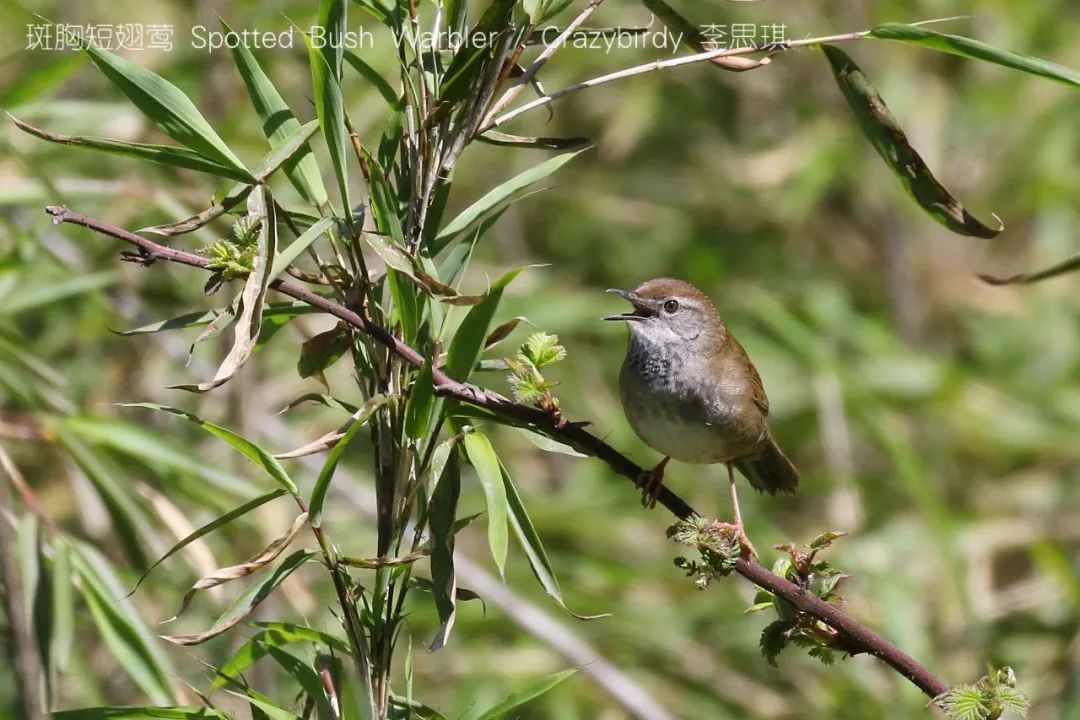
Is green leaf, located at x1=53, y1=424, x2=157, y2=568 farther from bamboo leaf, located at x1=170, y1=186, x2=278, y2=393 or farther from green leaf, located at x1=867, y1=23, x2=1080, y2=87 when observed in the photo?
green leaf, located at x1=867, y1=23, x2=1080, y2=87

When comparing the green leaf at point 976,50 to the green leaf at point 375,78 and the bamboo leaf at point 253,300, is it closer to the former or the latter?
the green leaf at point 375,78

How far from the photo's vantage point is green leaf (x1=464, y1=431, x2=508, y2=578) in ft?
5.93

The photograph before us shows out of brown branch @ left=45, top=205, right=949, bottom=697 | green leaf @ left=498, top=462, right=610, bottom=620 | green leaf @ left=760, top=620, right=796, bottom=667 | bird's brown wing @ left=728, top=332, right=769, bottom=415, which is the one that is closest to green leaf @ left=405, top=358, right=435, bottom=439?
brown branch @ left=45, top=205, right=949, bottom=697

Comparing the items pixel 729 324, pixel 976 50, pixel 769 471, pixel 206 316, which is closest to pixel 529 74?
pixel 206 316

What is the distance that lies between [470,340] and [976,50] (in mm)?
978

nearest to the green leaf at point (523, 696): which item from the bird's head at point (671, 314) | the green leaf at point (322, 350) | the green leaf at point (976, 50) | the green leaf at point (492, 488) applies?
the green leaf at point (492, 488)

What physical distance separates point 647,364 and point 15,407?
232 cm

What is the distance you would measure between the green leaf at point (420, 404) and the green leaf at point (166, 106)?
1.29ft

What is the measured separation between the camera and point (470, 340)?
6.30ft

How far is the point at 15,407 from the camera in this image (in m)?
4.46

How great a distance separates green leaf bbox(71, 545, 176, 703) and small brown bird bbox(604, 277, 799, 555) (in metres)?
1.30

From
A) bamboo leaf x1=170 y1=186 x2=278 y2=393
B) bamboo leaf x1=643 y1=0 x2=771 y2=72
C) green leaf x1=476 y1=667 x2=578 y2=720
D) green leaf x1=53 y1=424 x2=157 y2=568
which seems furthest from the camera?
green leaf x1=53 y1=424 x2=157 y2=568

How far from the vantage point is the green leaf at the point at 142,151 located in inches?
70.7

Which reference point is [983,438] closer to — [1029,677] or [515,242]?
[1029,677]
